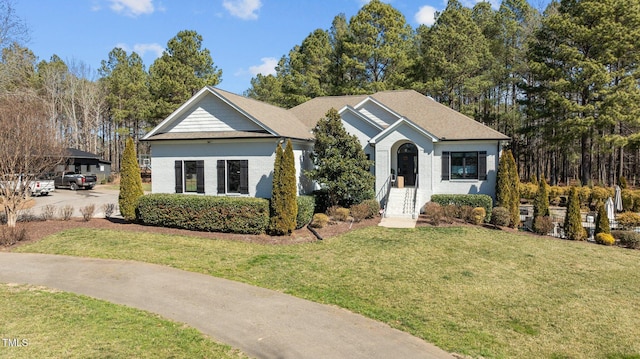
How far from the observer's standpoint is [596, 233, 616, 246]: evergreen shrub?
15516 millimetres

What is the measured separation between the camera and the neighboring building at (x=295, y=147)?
18.1 m

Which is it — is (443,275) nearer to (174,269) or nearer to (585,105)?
(174,269)

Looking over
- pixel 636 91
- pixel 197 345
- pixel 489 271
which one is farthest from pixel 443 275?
pixel 636 91

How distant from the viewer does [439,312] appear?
8086 millimetres

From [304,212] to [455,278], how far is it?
7.44m

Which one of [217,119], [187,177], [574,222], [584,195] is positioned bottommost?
[574,222]

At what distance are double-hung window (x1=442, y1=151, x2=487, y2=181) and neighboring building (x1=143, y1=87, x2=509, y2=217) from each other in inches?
2.0

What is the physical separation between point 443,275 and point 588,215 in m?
13.6

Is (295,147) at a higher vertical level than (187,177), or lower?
higher

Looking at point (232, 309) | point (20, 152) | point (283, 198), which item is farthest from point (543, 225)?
point (20, 152)

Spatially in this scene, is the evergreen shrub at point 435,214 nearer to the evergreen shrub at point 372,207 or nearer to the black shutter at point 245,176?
the evergreen shrub at point 372,207

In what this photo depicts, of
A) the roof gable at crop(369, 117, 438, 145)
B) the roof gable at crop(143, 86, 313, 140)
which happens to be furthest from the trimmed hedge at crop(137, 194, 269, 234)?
the roof gable at crop(369, 117, 438, 145)

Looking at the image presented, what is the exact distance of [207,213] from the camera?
15.4 m

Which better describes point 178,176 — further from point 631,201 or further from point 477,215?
point 631,201
